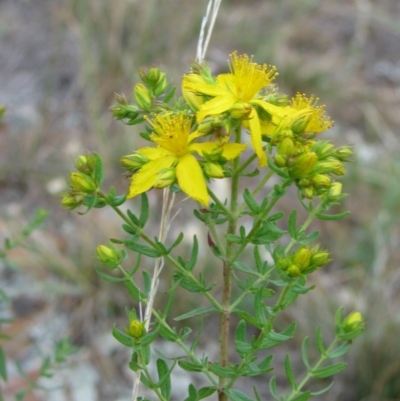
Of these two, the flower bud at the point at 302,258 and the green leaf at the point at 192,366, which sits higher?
the flower bud at the point at 302,258

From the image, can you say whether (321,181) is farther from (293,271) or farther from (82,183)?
(82,183)

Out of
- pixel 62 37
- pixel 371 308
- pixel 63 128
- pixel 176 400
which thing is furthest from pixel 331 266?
pixel 62 37

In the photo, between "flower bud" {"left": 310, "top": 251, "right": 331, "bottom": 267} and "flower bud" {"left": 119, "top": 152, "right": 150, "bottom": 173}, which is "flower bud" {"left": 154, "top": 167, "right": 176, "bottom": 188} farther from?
"flower bud" {"left": 310, "top": 251, "right": 331, "bottom": 267}

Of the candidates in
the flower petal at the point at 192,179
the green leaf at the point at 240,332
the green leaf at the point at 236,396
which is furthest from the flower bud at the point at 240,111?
the green leaf at the point at 236,396

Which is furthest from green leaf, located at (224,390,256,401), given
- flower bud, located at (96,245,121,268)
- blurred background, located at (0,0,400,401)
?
blurred background, located at (0,0,400,401)

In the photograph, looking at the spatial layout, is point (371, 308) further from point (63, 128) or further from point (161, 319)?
point (63, 128)

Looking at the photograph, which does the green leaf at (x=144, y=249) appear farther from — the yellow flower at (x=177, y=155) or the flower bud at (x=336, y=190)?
the flower bud at (x=336, y=190)

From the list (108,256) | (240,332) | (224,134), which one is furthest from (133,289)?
(224,134)
